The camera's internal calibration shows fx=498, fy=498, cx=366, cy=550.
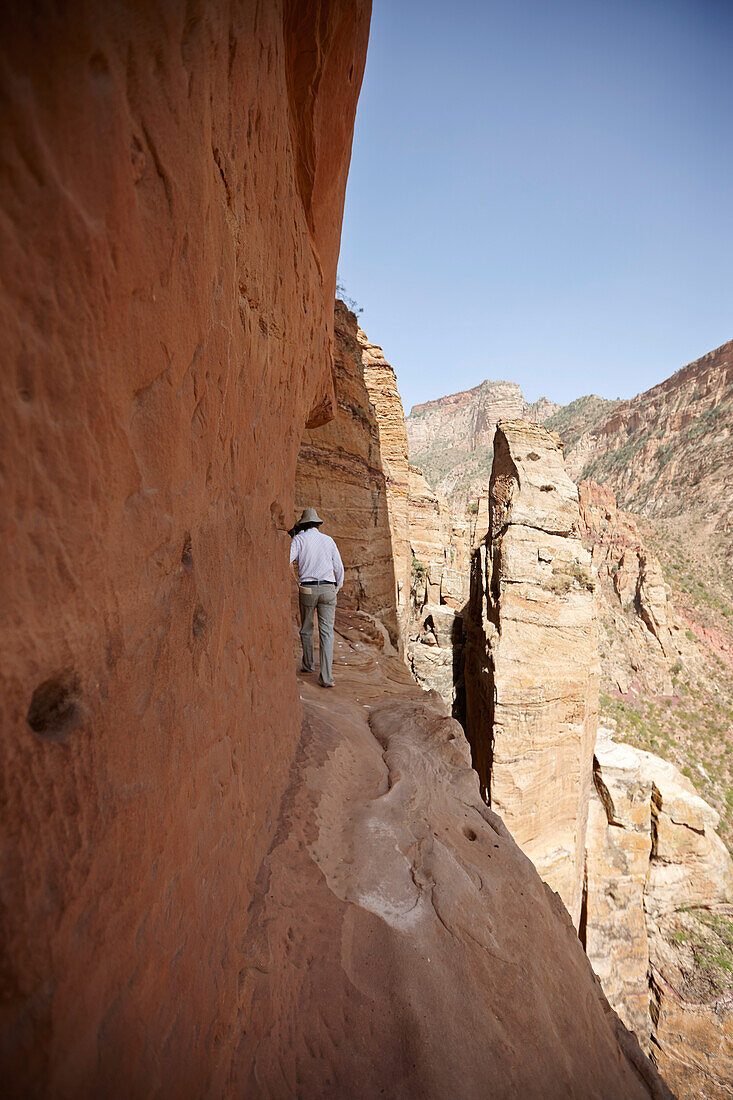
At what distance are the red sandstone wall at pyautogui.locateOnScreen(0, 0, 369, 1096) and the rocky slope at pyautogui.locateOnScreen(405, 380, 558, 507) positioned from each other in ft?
184

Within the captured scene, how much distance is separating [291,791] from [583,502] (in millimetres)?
32155

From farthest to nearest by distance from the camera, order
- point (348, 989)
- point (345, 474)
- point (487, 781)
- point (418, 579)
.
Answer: point (418, 579) → point (487, 781) → point (345, 474) → point (348, 989)

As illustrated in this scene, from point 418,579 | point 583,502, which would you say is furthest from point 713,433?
point 418,579

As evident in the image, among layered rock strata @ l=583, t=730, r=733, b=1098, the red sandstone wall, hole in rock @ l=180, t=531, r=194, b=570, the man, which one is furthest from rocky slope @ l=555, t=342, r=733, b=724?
hole in rock @ l=180, t=531, r=194, b=570

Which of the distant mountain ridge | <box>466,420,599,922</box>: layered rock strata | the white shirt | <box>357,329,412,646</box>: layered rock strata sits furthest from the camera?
the distant mountain ridge

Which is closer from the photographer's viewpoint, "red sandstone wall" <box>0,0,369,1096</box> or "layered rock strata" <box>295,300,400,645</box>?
"red sandstone wall" <box>0,0,369,1096</box>

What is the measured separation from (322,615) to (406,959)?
287 centimetres

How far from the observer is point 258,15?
1573 mm

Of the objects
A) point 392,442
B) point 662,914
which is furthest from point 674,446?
point 662,914

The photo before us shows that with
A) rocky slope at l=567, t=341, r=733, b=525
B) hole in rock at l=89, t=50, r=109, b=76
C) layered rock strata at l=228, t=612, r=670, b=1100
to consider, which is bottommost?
layered rock strata at l=228, t=612, r=670, b=1100

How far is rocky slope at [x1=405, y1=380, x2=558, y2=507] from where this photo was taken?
70.9 metres

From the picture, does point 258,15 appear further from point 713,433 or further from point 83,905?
point 713,433

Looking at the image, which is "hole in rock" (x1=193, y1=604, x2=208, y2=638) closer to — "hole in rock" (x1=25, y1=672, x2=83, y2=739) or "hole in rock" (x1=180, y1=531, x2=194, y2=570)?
"hole in rock" (x1=180, y1=531, x2=194, y2=570)

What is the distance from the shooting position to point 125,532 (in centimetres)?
104
